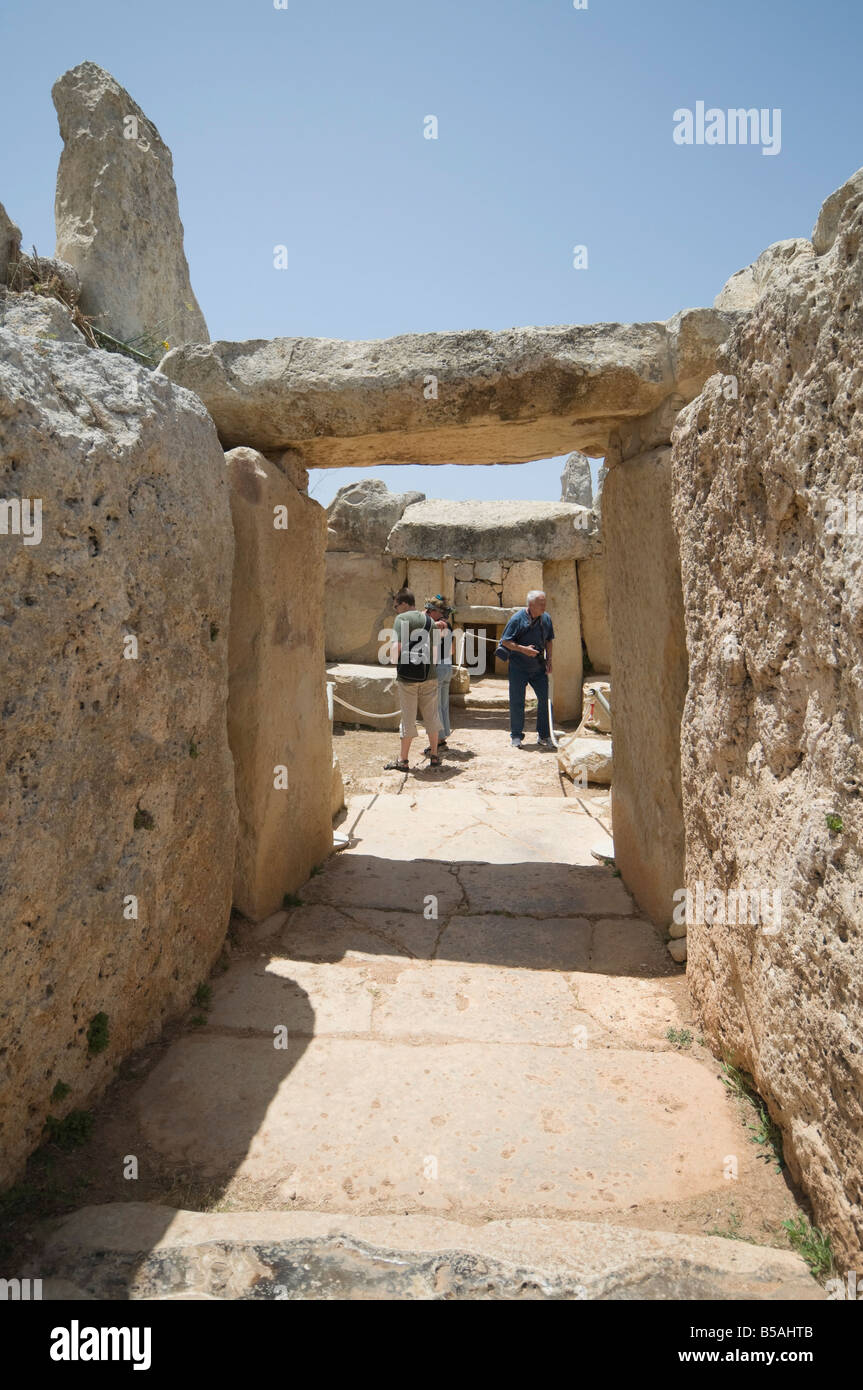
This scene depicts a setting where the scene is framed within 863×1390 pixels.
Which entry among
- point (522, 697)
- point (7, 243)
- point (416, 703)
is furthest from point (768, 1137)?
point (7, 243)

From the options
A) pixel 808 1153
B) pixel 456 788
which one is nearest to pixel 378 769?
pixel 456 788

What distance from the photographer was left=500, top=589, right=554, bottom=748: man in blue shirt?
23.7 feet

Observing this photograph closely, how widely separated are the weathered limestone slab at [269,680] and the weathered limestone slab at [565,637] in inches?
214

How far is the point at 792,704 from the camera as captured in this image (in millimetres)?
1883

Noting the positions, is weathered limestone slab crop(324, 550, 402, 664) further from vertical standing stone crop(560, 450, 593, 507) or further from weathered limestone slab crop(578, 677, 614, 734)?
vertical standing stone crop(560, 450, 593, 507)

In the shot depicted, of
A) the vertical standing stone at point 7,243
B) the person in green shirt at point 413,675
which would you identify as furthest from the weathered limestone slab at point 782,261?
the vertical standing stone at point 7,243

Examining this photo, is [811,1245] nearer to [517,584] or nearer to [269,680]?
[269,680]

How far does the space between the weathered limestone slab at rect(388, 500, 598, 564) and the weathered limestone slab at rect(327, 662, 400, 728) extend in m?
1.79

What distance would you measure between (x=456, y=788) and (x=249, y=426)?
125 inches

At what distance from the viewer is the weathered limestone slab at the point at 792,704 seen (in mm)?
1544

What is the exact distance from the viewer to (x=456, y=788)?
582 centimetres

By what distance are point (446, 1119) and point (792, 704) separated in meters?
1.37

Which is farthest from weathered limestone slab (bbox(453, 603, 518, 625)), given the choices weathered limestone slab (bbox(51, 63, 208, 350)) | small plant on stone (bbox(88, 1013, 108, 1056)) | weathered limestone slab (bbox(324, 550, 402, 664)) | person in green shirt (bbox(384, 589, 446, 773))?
small plant on stone (bbox(88, 1013, 108, 1056))

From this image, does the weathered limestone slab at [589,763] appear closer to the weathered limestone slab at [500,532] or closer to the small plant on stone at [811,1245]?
the weathered limestone slab at [500,532]
